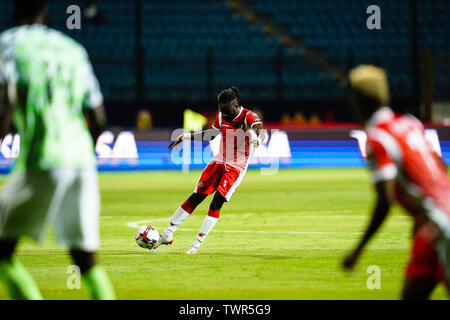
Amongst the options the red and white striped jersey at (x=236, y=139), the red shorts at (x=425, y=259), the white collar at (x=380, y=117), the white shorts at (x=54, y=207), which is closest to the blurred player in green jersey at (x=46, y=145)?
the white shorts at (x=54, y=207)

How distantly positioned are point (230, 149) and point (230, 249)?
54.3 inches

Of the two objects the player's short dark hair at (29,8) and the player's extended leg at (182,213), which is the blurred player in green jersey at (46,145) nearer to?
the player's short dark hair at (29,8)

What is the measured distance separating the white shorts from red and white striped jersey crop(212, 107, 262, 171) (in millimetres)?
6244

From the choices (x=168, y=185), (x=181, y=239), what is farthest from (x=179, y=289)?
(x=168, y=185)

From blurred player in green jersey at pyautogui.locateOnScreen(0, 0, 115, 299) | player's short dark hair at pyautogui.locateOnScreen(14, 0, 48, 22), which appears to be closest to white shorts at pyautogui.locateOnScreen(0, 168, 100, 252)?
blurred player in green jersey at pyautogui.locateOnScreen(0, 0, 115, 299)

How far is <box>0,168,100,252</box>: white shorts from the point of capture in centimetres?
→ 608

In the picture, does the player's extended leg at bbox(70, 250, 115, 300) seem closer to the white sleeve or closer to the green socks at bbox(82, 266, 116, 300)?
the green socks at bbox(82, 266, 116, 300)

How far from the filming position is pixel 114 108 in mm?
33000

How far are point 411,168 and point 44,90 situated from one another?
2517mm

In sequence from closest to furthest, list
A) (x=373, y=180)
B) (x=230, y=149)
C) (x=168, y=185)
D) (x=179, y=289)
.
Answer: (x=373, y=180)
(x=179, y=289)
(x=230, y=149)
(x=168, y=185)

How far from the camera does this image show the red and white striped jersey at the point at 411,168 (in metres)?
5.39

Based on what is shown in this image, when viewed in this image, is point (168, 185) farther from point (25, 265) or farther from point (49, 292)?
point (49, 292)

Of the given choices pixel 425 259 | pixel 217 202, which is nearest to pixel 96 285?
pixel 425 259

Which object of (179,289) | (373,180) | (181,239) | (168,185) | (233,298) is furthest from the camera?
(168,185)
